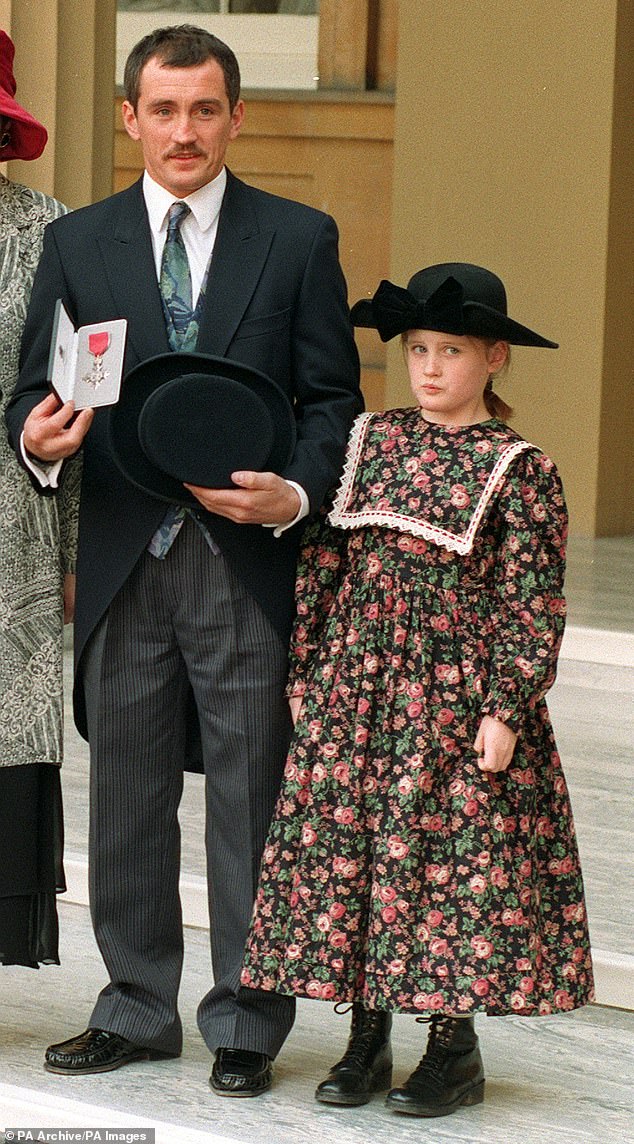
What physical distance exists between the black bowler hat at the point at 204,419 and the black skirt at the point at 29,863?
0.63 m

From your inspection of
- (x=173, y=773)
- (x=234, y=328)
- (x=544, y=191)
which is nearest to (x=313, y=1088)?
(x=173, y=773)

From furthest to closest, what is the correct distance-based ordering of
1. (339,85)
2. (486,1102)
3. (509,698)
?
1. (339,85)
2. (486,1102)
3. (509,698)

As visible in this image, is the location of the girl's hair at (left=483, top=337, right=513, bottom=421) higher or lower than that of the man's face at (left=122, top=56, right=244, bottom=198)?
lower

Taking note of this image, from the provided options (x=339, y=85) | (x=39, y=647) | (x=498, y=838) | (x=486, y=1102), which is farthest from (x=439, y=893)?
(x=339, y=85)

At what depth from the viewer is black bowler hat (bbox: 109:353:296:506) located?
2645 millimetres

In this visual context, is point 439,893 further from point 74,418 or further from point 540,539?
point 74,418

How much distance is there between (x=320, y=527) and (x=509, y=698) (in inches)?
17.0

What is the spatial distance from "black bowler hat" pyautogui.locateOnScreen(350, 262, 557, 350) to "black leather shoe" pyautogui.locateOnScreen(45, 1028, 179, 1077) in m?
1.32

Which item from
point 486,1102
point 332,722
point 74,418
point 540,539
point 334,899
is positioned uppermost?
point 74,418

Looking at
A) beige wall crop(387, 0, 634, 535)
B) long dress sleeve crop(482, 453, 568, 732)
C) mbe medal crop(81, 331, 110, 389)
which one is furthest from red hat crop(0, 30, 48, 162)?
beige wall crop(387, 0, 634, 535)

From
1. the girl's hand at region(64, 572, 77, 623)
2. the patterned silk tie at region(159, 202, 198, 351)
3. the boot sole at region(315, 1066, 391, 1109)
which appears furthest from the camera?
Answer: the girl's hand at region(64, 572, 77, 623)

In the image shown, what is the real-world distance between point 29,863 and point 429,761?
0.76 m

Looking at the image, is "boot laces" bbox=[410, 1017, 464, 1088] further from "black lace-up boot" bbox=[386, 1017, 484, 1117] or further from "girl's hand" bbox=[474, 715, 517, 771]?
"girl's hand" bbox=[474, 715, 517, 771]

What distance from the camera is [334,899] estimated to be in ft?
8.93
